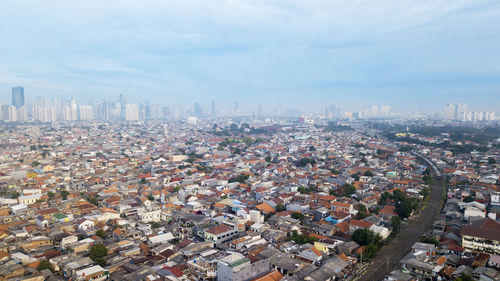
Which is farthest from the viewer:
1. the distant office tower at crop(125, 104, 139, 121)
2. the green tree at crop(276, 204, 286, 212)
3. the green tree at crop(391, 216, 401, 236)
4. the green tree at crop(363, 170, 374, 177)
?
the distant office tower at crop(125, 104, 139, 121)

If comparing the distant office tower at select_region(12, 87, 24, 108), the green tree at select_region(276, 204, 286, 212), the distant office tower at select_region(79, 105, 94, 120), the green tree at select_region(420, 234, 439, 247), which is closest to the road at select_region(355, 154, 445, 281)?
the green tree at select_region(420, 234, 439, 247)

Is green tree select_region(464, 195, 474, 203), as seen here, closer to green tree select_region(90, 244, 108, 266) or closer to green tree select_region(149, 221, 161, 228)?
green tree select_region(149, 221, 161, 228)

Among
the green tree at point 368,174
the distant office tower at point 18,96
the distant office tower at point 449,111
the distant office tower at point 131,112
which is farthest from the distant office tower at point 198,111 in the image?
the green tree at point 368,174

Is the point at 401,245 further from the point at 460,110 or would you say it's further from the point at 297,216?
the point at 460,110

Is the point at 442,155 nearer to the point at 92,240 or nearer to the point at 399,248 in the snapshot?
the point at 399,248

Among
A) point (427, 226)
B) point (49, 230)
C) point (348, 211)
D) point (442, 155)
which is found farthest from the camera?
point (442, 155)

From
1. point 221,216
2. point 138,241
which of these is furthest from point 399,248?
point 138,241
